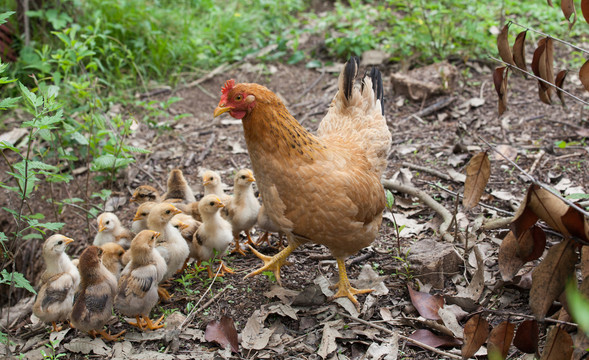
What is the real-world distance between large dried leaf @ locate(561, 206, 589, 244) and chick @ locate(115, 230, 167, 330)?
288 centimetres

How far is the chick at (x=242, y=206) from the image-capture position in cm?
471

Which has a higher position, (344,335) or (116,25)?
(116,25)

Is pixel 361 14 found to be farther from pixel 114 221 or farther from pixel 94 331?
pixel 94 331

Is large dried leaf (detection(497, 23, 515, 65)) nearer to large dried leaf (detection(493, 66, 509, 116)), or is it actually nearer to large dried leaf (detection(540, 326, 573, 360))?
large dried leaf (detection(493, 66, 509, 116))

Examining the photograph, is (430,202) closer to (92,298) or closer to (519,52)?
(519,52)

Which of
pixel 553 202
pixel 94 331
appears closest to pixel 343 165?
pixel 553 202

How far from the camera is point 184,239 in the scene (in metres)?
4.60

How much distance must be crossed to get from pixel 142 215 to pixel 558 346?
3607 mm

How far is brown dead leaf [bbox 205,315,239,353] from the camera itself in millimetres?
3665

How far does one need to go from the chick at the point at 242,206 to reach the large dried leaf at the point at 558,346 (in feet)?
9.70

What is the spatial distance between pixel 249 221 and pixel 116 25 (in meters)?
4.61

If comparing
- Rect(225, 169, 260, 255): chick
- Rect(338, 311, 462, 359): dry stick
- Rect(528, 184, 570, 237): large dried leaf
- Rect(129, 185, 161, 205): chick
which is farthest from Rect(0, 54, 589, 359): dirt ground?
Rect(528, 184, 570, 237): large dried leaf

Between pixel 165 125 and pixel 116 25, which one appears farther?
pixel 116 25

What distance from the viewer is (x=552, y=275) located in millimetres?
2137
